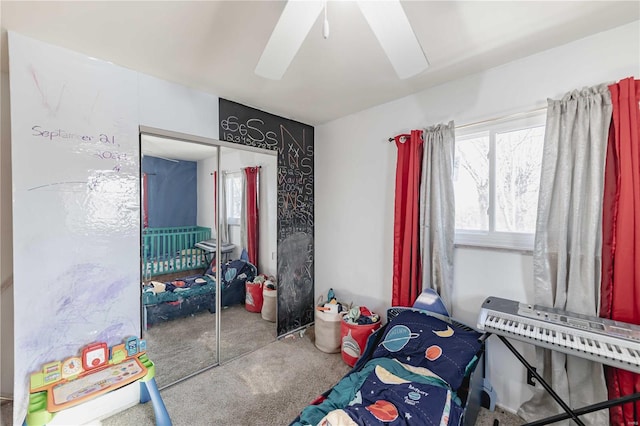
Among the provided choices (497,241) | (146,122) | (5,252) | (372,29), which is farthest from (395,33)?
(5,252)

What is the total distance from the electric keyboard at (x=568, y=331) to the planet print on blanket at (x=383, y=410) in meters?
0.69

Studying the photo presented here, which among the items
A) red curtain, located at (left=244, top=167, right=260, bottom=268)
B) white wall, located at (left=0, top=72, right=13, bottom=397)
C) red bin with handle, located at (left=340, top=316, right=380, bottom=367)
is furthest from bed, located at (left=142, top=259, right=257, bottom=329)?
red bin with handle, located at (left=340, top=316, right=380, bottom=367)

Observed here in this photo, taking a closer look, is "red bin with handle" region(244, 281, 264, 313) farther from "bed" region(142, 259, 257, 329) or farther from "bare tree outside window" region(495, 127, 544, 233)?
"bare tree outside window" region(495, 127, 544, 233)

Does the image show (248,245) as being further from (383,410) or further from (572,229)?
(572,229)

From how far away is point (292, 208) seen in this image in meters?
3.11

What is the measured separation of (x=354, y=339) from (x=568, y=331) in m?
1.52

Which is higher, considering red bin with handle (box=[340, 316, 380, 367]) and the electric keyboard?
the electric keyboard

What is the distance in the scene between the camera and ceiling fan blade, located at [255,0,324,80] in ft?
3.21

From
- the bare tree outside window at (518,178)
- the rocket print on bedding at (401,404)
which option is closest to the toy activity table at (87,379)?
the rocket print on bedding at (401,404)

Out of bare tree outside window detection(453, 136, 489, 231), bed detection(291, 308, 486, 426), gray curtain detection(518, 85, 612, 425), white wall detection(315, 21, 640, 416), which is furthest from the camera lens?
bare tree outside window detection(453, 136, 489, 231)

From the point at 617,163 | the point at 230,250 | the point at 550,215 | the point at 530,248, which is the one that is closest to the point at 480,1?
the point at 617,163

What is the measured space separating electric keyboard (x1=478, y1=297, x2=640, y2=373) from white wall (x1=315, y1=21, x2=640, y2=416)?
32cm

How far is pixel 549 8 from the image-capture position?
137cm

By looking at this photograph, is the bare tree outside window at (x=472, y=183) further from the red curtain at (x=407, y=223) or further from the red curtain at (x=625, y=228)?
the red curtain at (x=625, y=228)
